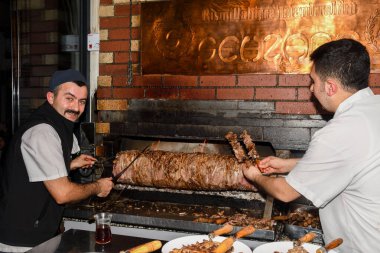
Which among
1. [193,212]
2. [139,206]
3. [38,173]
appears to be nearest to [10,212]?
[38,173]

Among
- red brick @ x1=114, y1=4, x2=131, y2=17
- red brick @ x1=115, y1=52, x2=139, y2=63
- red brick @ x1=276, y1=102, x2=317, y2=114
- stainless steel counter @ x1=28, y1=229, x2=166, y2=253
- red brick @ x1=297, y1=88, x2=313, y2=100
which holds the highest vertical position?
red brick @ x1=114, y1=4, x2=131, y2=17

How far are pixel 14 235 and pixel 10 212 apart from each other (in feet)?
0.72

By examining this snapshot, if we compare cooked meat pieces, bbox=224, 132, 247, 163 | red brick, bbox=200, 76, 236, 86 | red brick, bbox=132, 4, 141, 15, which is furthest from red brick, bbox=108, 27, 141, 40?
cooked meat pieces, bbox=224, 132, 247, 163

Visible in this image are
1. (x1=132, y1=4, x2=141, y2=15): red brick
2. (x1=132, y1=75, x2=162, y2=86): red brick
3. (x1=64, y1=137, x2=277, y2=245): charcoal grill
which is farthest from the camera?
(x1=132, y1=4, x2=141, y2=15): red brick

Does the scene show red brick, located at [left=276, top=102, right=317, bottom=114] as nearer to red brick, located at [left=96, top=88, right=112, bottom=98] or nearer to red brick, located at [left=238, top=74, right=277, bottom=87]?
red brick, located at [left=238, top=74, right=277, bottom=87]

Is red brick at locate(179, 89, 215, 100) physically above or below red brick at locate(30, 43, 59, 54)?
below

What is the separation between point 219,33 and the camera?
485cm

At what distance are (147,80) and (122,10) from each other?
41.4 inches

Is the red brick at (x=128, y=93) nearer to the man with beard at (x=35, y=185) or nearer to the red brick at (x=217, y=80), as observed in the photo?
the red brick at (x=217, y=80)

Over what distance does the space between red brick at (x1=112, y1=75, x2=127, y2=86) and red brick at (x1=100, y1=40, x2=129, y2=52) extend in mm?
386

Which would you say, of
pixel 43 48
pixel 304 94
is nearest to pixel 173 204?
pixel 304 94

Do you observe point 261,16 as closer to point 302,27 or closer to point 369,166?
point 302,27

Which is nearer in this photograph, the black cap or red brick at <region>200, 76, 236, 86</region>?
the black cap

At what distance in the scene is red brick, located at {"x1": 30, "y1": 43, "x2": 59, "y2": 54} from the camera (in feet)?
19.9
